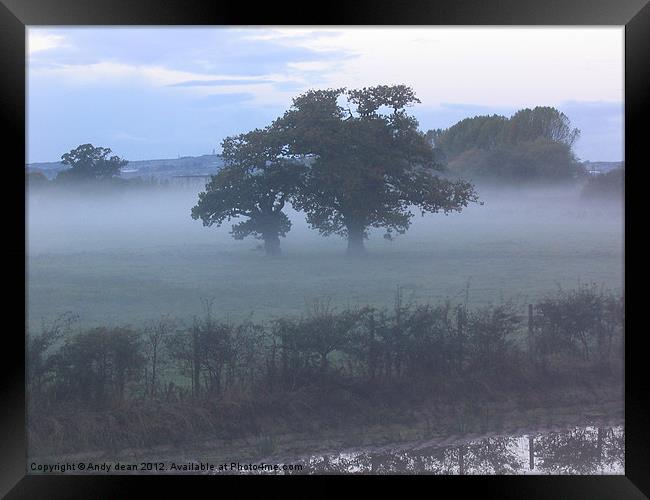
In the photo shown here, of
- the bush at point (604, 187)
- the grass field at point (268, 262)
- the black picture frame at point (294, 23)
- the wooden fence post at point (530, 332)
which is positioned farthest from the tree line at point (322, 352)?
the black picture frame at point (294, 23)

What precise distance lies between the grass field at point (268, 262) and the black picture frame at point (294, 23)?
10.5 feet

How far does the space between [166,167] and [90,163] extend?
0.71m

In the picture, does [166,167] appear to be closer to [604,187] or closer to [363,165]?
[363,165]

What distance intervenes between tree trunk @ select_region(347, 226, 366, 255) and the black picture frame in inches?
140

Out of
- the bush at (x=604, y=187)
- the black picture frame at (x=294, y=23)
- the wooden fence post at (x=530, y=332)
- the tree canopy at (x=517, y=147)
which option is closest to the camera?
the black picture frame at (x=294, y=23)

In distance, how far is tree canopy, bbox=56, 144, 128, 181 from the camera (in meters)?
6.98

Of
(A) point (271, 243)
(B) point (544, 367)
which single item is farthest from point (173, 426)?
(B) point (544, 367)

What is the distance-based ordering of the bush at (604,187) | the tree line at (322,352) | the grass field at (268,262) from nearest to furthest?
the tree line at (322,352)
the grass field at (268,262)
the bush at (604,187)

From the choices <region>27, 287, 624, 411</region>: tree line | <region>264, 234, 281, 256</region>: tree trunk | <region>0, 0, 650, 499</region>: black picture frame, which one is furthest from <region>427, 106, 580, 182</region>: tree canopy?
<region>0, 0, 650, 499</region>: black picture frame

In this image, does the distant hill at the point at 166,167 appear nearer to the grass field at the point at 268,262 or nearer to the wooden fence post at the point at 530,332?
the grass field at the point at 268,262

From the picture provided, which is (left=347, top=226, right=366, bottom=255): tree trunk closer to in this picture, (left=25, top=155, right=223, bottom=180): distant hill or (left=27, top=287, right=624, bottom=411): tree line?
(left=27, top=287, right=624, bottom=411): tree line

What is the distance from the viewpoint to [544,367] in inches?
250

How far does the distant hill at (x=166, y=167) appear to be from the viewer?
6.96 metres

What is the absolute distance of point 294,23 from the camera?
349 cm
